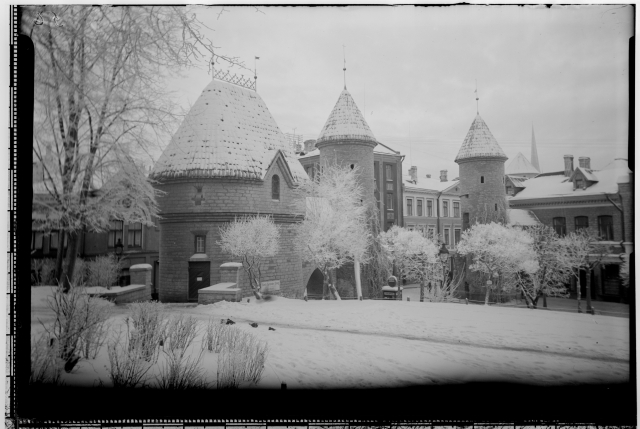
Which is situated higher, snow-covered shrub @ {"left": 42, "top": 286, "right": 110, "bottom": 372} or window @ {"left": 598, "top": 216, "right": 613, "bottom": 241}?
window @ {"left": 598, "top": 216, "right": 613, "bottom": 241}

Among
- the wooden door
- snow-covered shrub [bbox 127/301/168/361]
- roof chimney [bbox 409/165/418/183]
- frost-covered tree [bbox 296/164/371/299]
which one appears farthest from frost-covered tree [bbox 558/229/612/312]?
snow-covered shrub [bbox 127/301/168/361]

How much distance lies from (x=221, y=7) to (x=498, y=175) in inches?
113

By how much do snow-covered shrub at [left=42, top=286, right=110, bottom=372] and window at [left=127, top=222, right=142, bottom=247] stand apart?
0.55 metres

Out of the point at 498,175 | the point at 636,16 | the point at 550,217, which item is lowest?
the point at 550,217

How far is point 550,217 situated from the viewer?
11.7 feet

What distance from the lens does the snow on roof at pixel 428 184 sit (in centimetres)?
361

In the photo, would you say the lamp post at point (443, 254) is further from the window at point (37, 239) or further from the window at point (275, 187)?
the window at point (37, 239)

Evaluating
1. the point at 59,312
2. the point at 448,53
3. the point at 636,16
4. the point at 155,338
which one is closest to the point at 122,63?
the point at 59,312

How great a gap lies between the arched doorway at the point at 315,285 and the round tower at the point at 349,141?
0.84 metres

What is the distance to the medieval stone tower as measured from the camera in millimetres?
3537

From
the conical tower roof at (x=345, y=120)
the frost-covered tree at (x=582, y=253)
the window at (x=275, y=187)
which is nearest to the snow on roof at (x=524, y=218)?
the frost-covered tree at (x=582, y=253)

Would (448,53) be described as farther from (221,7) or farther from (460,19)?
(221,7)

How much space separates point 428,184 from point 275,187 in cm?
141

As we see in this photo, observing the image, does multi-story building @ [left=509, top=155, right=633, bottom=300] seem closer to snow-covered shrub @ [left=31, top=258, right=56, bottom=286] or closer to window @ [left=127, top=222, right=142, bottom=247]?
window @ [left=127, top=222, right=142, bottom=247]
